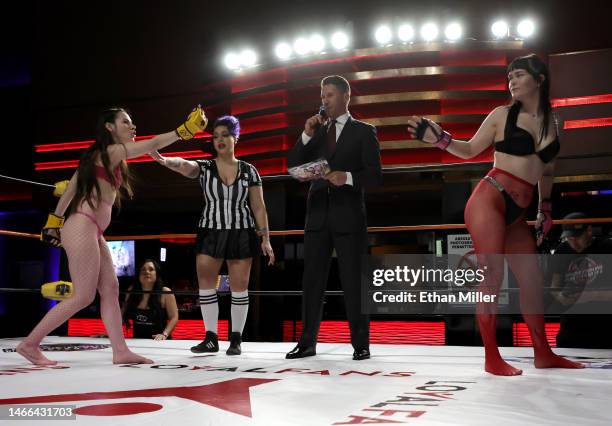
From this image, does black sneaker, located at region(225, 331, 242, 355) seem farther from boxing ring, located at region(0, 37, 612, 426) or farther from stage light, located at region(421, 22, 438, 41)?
stage light, located at region(421, 22, 438, 41)

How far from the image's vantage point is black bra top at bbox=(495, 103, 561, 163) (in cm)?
201

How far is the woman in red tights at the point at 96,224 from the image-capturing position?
2.18 metres

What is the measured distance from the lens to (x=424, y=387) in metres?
1.58

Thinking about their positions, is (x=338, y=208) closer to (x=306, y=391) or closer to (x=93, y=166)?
(x=93, y=166)

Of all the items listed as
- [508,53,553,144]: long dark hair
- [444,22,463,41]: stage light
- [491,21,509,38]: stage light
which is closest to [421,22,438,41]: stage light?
[444,22,463,41]: stage light

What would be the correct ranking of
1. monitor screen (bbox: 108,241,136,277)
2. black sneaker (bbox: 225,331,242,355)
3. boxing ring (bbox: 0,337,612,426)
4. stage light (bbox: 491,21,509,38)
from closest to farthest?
1. boxing ring (bbox: 0,337,612,426)
2. black sneaker (bbox: 225,331,242,355)
3. stage light (bbox: 491,21,509,38)
4. monitor screen (bbox: 108,241,136,277)

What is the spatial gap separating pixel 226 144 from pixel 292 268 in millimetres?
5561

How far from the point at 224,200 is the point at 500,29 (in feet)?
16.0

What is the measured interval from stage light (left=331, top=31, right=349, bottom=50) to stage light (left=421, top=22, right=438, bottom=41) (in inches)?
36.4

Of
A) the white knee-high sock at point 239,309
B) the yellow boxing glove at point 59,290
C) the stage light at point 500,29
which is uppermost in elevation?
the stage light at point 500,29

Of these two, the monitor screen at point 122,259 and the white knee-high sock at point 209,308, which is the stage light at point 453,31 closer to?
the white knee-high sock at point 209,308

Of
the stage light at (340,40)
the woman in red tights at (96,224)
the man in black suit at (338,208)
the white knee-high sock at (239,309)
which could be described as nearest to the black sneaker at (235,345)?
the white knee-high sock at (239,309)

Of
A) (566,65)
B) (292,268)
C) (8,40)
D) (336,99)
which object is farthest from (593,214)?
(8,40)

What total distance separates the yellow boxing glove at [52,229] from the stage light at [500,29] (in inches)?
217
